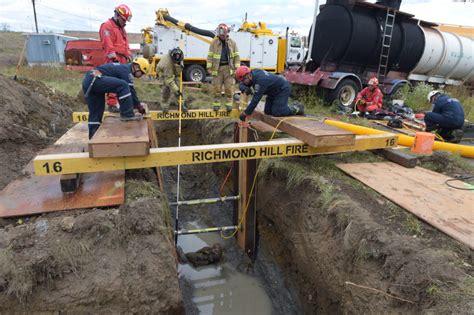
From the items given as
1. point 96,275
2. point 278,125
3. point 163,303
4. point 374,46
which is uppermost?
point 374,46

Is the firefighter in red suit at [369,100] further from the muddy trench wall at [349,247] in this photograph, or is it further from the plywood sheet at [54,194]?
the plywood sheet at [54,194]

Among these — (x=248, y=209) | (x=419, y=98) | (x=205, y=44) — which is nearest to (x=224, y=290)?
(x=248, y=209)

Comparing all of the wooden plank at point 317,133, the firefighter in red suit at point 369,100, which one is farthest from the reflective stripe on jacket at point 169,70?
the firefighter in red suit at point 369,100

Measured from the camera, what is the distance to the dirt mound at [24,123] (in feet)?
15.8

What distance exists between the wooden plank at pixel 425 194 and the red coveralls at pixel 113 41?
415cm

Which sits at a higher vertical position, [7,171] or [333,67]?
[333,67]

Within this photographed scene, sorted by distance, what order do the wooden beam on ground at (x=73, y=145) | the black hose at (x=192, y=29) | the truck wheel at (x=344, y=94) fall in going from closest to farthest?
the wooden beam on ground at (x=73, y=145), the truck wheel at (x=344, y=94), the black hose at (x=192, y=29)

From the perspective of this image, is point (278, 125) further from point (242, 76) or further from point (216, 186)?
point (216, 186)

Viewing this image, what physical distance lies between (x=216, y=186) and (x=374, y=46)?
6441 mm

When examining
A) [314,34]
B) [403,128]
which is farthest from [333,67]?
[403,128]

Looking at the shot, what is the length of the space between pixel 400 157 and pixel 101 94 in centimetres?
436

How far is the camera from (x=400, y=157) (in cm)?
450

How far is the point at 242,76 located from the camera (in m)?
4.85

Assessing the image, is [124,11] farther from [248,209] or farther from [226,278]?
[226,278]
